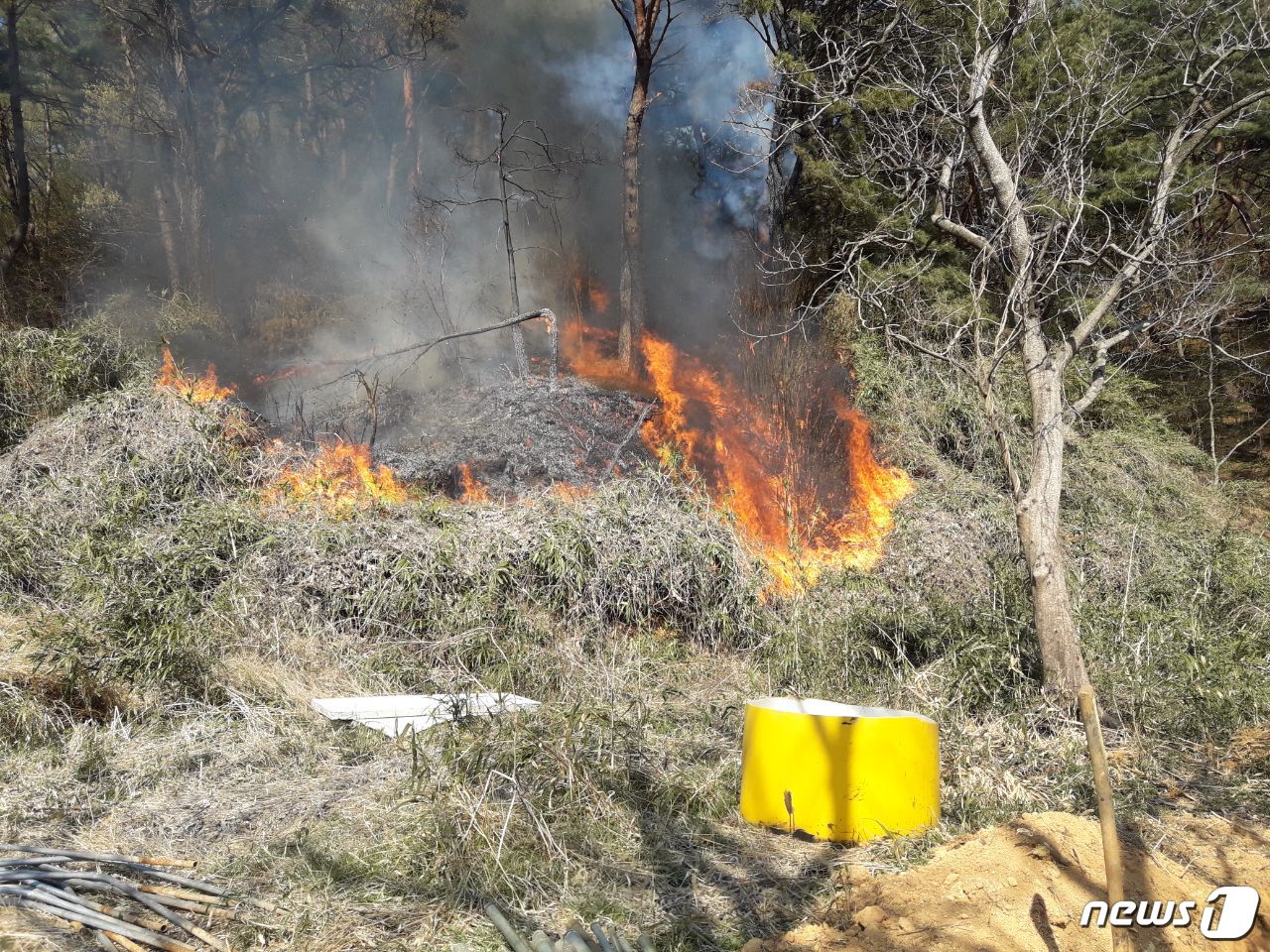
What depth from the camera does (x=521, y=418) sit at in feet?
38.1

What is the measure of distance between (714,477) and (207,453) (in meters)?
5.75

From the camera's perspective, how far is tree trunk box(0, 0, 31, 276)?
1390 centimetres

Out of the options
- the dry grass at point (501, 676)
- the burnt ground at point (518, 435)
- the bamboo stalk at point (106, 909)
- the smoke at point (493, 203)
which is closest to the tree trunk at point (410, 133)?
the smoke at point (493, 203)

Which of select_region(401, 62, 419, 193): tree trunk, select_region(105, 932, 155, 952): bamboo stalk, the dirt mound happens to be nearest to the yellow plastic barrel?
the dirt mound

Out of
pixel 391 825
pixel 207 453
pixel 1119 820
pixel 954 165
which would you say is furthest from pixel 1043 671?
pixel 207 453

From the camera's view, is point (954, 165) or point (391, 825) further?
point (954, 165)

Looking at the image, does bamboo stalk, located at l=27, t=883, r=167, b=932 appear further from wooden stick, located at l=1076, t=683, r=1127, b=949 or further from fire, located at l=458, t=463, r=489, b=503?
fire, located at l=458, t=463, r=489, b=503

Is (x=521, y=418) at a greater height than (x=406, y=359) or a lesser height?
lesser

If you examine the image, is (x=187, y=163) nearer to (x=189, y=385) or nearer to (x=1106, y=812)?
(x=189, y=385)

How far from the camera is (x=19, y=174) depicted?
14555mm

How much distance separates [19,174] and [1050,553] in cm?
1589

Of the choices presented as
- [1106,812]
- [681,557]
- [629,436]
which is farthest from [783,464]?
[1106,812]

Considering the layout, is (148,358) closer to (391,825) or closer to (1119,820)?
(391,825)

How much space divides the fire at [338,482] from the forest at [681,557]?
0.23 ft
